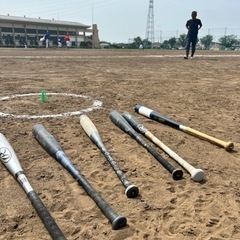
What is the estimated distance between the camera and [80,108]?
596 centimetres

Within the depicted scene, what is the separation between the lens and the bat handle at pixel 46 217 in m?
A: 2.40

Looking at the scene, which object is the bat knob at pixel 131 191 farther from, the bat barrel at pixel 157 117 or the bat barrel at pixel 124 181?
the bat barrel at pixel 157 117

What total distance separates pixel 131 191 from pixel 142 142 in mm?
1298

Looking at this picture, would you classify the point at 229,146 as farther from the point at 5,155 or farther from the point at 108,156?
the point at 5,155

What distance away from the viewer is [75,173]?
333 cm

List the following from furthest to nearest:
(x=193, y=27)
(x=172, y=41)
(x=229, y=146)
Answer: (x=172, y=41), (x=193, y=27), (x=229, y=146)

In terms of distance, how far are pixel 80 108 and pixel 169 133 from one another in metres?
1.95

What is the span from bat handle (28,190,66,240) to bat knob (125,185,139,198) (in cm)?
77

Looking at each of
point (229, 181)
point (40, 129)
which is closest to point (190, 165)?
point (229, 181)

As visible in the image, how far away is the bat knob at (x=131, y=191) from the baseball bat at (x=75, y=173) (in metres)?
0.28

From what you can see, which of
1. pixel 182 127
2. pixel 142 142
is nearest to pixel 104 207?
pixel 142 142

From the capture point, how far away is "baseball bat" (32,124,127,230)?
102 inches

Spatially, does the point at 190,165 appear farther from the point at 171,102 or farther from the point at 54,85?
the point at 54,85

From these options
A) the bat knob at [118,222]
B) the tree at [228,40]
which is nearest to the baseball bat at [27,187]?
the bat knob at [118,222]
